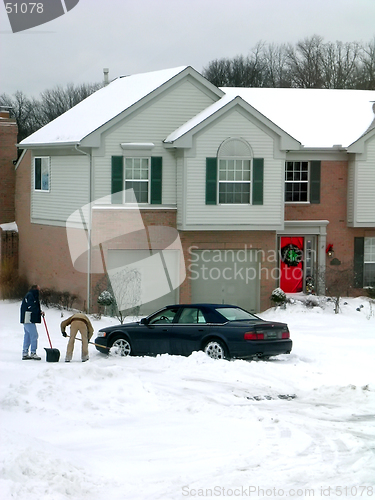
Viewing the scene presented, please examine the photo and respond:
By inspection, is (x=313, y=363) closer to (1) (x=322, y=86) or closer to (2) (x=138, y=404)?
(2) (x=138, y=404)

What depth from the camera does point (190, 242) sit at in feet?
85.9

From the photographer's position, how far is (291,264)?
93.1ft

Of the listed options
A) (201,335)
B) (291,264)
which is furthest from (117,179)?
(201,335)

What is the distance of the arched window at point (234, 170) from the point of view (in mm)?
25750

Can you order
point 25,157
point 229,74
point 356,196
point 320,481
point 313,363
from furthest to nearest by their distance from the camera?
point 229,74 < point 25,157 < point 356,196 < point 313,363 < point 320,481

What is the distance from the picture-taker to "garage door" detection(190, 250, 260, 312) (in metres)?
26.5

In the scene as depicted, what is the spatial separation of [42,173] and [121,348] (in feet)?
43.3

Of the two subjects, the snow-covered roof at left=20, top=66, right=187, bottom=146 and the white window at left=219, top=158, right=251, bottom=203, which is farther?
the snow-covered roof at left=20, top=66, right=187, bottom=146

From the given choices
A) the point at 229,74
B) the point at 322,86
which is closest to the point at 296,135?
the point at 322,86

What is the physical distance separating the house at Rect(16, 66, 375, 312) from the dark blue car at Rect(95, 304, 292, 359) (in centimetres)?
727

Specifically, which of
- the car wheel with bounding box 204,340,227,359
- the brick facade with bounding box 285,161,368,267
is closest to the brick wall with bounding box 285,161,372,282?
the brick facade with bounding box 285,161,368,267

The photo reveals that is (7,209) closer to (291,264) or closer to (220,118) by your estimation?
(220,118)

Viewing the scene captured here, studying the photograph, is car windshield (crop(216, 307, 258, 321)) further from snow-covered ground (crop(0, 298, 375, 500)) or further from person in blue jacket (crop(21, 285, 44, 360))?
person in blue jacket (crop(21, 285, 44, 360))

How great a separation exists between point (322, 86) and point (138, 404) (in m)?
53.6
